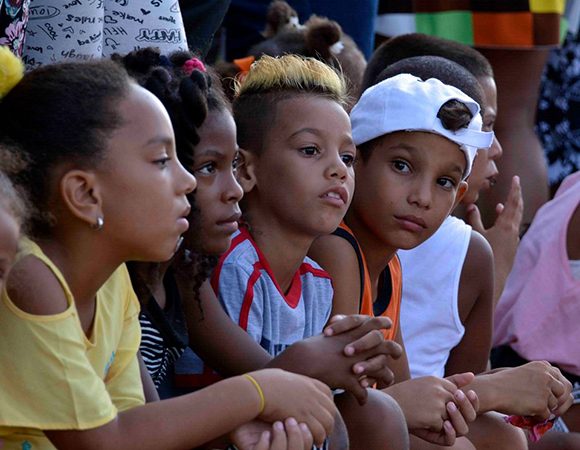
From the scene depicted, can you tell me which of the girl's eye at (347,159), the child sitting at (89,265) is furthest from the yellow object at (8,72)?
the girl's eye at (347,159)

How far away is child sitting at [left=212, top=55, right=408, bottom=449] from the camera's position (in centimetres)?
273

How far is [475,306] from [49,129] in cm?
187

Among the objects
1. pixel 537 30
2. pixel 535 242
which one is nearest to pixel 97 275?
pixel 535 242

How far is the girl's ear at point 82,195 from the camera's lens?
6.77 ft

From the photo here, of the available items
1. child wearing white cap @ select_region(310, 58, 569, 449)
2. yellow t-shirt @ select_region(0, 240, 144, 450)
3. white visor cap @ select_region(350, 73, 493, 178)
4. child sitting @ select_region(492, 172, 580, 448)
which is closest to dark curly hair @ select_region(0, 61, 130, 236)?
yellow t-shirt @ select_region(0, 240, 144, 450)

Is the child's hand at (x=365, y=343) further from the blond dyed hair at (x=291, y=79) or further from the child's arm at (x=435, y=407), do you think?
the blond dyed hair at (x=291, y=79)

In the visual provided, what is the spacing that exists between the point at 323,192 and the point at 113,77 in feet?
2.50

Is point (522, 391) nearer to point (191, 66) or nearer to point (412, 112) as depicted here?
point (412, 112)

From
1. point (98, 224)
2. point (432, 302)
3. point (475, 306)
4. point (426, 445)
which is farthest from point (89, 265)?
point (475, 306)

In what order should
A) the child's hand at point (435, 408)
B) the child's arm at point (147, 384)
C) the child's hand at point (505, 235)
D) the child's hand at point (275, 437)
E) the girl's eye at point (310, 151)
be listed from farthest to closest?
the child's hand at point (505, 235) → the girl's eye at point (310, 151) → the child's hand at point (435, 408) → the child's arm at point (147, 384) → the child's hand at point (275, 437)

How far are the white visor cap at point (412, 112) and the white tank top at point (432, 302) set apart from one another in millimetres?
405

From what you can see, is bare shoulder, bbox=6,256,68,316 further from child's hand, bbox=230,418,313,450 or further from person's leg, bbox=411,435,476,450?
person's leg, bbox=411,435,476,450

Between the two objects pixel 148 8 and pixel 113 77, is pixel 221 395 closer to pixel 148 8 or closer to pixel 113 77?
pixel 113 77

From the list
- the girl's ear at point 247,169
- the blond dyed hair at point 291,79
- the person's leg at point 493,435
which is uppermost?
the blond dyed hair at point 291,79
